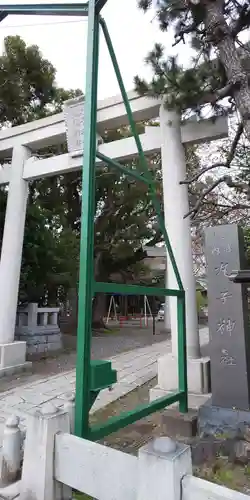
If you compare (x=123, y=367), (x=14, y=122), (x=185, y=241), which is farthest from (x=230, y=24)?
(x=14, y=122)

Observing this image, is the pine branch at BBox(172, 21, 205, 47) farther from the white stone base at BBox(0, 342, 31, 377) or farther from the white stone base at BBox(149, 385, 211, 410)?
the white stone base at BBox(0, 342, 31, 377)

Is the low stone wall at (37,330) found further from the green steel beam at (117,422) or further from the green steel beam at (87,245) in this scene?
the green steel beam at (87,245)

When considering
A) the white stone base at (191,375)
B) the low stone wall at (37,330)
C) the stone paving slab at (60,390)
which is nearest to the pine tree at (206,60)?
the white stone base at (191,375)

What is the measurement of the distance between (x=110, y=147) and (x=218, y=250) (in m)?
2.79

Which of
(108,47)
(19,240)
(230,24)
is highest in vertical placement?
(230,24)

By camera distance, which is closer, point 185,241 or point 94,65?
point 94,65

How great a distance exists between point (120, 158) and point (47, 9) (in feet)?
9.83

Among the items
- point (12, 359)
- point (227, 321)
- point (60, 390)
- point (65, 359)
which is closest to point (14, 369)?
point (12, 359)

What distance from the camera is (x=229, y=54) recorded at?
401 centimetres

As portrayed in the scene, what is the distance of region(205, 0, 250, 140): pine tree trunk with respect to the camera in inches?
153

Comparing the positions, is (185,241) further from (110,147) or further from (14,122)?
(14,122)

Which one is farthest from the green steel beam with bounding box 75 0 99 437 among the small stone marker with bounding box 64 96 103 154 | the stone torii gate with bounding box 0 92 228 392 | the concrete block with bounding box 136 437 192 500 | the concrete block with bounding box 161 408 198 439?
the small stone marker with bounding box 64 96 103 154

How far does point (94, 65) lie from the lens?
2.35 meters

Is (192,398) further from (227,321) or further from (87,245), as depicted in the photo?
(87,245)
